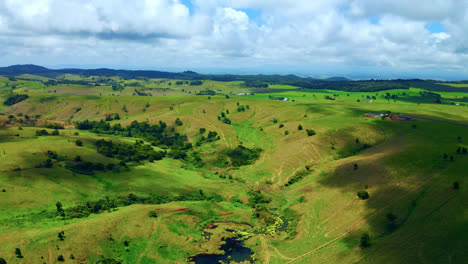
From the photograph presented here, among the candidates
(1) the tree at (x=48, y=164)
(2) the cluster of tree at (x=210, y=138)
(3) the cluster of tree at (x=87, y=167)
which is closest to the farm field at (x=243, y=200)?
(3) the cluster of tree at (x=87, y=167)

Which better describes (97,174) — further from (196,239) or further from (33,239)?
(196,239)

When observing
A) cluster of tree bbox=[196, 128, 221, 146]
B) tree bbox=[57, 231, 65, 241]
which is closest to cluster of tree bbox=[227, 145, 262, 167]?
cluster of tree bbox=[196, 128, 221, 146]

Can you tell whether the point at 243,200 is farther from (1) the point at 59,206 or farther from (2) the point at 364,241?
(1) the point at 59,206

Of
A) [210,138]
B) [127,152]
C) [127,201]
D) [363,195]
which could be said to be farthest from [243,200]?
[210,138]

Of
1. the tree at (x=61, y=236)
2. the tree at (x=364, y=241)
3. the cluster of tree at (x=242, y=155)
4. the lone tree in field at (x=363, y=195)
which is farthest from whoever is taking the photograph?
the cluster of tree at (x=242, y=155)

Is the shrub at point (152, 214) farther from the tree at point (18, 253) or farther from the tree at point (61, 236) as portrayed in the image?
the tree at point (18, 253)

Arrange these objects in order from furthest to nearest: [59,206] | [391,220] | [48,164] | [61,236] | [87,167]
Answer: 1. [87,167]
2. [48,164]
3. [59,206]
4. [391,220]
5. [61,236]
